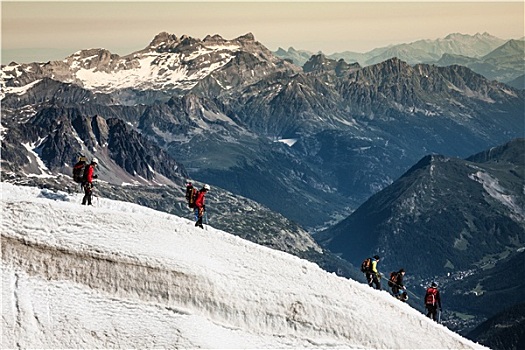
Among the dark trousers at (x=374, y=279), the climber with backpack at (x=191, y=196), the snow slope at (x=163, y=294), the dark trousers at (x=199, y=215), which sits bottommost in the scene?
the snow slope at (x=163, y=294)

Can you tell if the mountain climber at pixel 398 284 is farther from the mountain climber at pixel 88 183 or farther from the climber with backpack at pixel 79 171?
the climber with backpack at pixel 79 171

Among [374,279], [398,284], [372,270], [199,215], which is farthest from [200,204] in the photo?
[398,284]

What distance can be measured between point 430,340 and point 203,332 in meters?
15.6

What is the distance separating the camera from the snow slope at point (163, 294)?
4678 centimetres

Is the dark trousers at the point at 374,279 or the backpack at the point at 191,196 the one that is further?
the backpack at the point at 191,196

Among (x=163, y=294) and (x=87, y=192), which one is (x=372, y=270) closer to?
(x=163, y=294)

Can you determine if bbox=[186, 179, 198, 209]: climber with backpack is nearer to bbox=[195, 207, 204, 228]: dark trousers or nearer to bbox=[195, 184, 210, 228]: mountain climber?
bbox=[195, 184, 210, 228]: mountain climber

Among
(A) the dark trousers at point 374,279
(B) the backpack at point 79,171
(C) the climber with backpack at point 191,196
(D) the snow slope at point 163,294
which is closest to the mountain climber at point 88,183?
(B) the backpack at point 79,171

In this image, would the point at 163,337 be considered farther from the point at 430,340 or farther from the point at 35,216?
the point at 430,340

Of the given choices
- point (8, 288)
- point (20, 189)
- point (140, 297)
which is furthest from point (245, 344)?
point (20, 189)

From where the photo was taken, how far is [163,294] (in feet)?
162

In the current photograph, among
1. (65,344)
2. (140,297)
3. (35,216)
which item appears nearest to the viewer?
(65,344)

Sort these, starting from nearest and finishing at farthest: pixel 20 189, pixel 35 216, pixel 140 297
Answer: pixel 140 297 → pixel 35 216 → pixel 20 189

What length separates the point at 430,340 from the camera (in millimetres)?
52531
